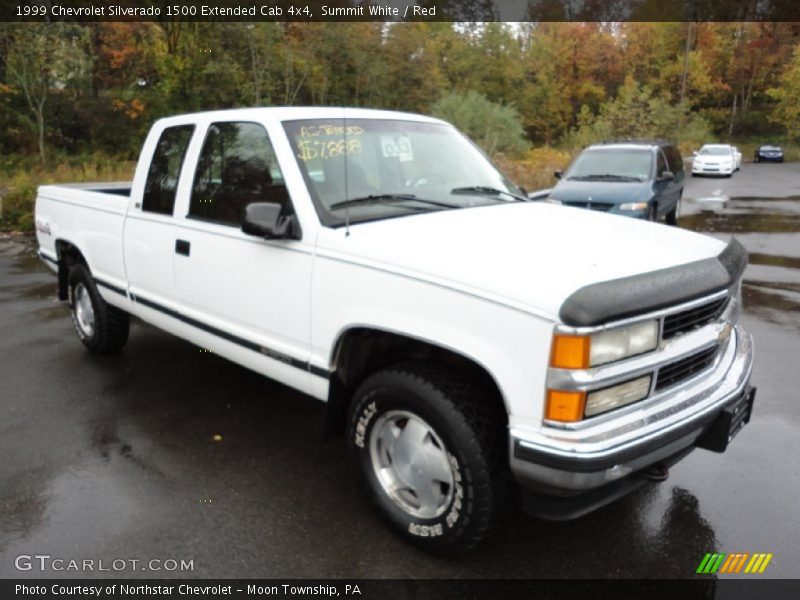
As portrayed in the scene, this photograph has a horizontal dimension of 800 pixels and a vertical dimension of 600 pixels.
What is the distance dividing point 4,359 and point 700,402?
215 inches

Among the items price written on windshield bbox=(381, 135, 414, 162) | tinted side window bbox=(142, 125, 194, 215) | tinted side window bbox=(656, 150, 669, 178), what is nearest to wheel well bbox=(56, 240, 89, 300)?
tinted side window bbox=(142, 125, 194, 215)

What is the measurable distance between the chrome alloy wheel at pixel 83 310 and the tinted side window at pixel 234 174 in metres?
2.08

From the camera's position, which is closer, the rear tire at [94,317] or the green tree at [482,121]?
the rear tire at [94,317]

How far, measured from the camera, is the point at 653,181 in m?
11.4

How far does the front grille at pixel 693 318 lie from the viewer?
8.87ft

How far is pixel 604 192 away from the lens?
432 inches

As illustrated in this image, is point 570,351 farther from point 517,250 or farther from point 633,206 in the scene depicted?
point 633,206

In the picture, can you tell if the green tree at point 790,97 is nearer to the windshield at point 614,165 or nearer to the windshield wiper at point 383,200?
the windshield at point 614,165

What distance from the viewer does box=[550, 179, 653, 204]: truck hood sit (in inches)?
424

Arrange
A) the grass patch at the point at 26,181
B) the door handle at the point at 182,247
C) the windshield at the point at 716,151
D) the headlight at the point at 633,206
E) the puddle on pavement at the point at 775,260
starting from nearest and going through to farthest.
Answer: the door handle at the point at 182,247, the puddle on pavement at the point at 775,260, the headlight at the point at 633,206, the grass patch at the point at 26,181, the windshield at the point at 716,151

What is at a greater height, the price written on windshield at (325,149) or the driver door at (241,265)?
the price written on windshield at (325,149)

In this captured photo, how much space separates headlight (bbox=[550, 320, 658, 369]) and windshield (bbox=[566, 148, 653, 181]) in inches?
382

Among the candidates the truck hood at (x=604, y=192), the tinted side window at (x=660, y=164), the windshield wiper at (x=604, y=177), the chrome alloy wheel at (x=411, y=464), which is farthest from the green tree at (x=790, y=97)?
the chrome alloy wheel at (x=411, y=464)

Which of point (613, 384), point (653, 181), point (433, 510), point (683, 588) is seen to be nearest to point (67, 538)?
point (433, 510)
